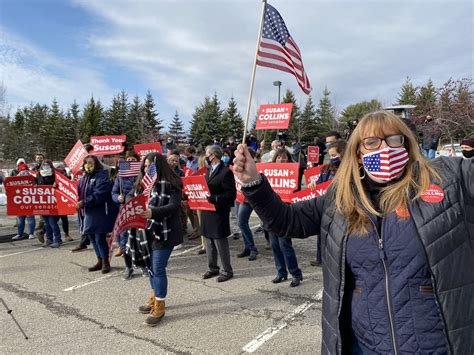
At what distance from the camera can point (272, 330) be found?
4168 mm

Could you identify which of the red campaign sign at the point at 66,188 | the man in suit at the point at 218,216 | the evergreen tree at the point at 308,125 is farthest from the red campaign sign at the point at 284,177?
the evergreen tree at the point at 308,125

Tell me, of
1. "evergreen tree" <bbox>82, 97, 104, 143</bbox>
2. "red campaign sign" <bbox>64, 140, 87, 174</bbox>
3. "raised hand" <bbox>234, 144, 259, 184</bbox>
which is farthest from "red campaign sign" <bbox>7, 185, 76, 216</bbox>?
"evergreen tree" <bbox>82, 97, 104, 143</bbox>

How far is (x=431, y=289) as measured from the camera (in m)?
1.70

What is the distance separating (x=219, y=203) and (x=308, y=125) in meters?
40.4

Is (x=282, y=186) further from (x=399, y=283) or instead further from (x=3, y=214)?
(x=3, y=214)

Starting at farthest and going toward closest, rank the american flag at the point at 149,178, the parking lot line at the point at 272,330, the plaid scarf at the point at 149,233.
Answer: the american flag at the point at 149,178, the plaid scarf at the point at 149,233, the parking lot line at the point at 272,330

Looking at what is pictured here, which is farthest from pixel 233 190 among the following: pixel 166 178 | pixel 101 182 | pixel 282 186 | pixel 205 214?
pixel 101 182

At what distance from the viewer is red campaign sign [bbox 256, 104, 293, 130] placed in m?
9.89

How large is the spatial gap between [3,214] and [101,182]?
985 cm

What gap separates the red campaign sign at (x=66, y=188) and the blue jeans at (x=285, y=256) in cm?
465

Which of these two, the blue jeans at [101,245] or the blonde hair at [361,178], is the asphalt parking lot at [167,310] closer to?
the blue jeans at [101,245]

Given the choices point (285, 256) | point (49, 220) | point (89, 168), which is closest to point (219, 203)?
point (285, 256)

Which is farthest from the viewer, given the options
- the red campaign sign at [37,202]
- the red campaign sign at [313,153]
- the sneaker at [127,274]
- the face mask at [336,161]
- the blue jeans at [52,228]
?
the red campaign sign at [313,153]

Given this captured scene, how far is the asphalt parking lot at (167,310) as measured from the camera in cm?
389
